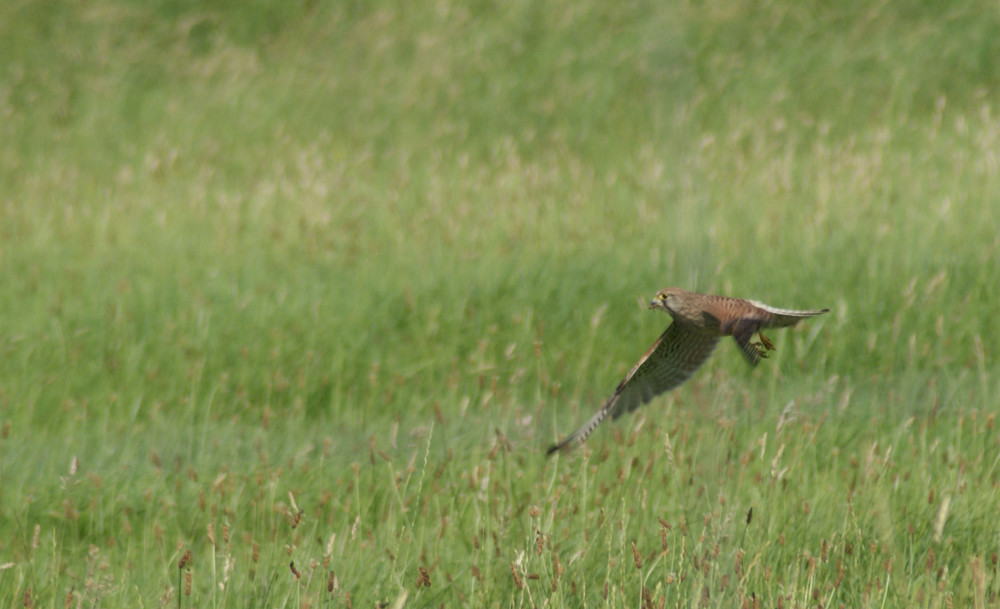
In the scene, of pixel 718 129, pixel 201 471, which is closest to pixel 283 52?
Result: pixel 718 129

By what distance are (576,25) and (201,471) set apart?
10.2m

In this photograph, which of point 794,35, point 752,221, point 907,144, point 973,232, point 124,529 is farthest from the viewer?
point 794,35

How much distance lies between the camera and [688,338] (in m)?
3.01

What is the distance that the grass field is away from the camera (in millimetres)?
3574

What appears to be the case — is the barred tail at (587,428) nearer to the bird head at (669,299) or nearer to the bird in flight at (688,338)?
the bird in flight at (688,338)

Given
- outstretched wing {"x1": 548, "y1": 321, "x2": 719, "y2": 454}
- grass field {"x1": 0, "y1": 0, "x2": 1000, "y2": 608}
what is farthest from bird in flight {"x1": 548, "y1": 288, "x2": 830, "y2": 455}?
grass field {"x1": 0, "y1": 0, "x2": 1000, "y2": 608}

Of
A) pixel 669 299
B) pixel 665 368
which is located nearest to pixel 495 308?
pixel 665 368

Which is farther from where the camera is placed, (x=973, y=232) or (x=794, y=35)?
(x=794, y=35)

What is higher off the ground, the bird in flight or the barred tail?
the bird in flight

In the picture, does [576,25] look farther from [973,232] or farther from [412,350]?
[412,350]

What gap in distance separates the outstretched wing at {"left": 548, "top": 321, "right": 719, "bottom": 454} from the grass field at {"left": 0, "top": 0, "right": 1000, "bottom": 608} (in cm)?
21

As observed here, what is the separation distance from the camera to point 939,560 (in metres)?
3.61

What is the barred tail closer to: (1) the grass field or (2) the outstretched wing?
(2) the outstretched wing

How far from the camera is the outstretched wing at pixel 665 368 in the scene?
2941 millimetres
